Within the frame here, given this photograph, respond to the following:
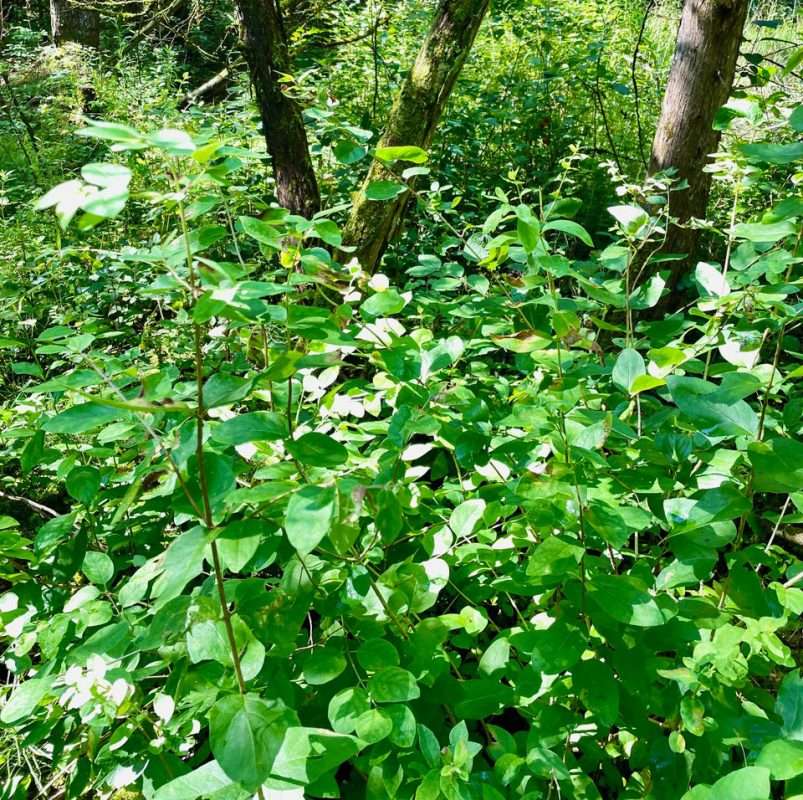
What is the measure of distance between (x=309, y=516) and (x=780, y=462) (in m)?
0.56

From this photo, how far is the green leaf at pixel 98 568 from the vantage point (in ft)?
3.70

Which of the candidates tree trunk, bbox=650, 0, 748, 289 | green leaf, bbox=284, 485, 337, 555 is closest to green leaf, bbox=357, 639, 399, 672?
green leaf, bbox=284, 485, 337, 555

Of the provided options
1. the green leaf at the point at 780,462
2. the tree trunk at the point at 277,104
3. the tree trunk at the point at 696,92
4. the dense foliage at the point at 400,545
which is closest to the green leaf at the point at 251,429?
the dense foliage at the point at 400,545

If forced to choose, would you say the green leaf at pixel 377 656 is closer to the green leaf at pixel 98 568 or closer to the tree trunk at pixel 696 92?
the green leaf at pixel 98 568

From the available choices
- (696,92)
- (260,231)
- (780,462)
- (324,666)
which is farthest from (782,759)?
(696,92)

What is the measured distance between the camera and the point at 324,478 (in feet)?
2.74

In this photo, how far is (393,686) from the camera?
883 mm

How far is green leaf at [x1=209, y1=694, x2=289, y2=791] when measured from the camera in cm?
72

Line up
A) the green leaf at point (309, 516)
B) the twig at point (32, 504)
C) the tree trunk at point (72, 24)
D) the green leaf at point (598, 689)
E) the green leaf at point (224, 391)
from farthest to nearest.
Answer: the tree trunk at point (72, 24) → the twig at point (32, 504) → the green leaf at point (598, 689) → the green leaf at point (224, 391) → the green leaf at point (309, 516)

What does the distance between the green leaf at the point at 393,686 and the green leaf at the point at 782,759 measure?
38 centimetres

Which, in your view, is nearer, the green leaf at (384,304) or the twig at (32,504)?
the green leaf at (384,304)

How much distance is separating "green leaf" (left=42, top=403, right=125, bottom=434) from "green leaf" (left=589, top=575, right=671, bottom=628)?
614 millimetres

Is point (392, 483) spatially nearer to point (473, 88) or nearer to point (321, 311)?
point (321, 311)

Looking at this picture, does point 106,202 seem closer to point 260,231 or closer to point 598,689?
point 260,231
